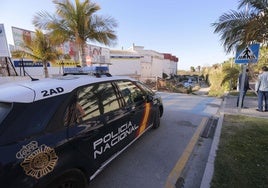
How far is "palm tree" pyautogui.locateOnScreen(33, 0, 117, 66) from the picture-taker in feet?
32.3

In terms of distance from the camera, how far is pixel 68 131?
197 cm

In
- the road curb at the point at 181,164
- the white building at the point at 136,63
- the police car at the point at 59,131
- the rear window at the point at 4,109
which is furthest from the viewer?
the white building at the point at 136,63

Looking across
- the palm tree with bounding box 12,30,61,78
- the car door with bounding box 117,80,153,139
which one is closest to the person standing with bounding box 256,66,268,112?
the car door with bounding box 117,80,153,139

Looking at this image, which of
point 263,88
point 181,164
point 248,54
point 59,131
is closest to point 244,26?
point 248,54

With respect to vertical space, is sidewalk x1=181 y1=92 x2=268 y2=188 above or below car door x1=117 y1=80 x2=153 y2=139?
below

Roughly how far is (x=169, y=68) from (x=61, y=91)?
53521 mm

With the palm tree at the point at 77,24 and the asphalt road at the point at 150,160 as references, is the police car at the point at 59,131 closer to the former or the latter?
the asphalt road at the point at 150,160

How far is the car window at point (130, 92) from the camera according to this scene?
3.28 m

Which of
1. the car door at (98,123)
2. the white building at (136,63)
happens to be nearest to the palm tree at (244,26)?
the car door at (98,123)

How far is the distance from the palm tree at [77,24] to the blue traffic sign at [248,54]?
7689mm

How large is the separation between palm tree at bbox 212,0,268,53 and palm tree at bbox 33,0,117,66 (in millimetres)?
7029

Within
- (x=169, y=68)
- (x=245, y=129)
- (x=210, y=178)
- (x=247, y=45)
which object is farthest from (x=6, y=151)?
(x=169, y=68)

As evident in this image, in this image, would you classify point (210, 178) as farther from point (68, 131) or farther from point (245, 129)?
point (245, 129)

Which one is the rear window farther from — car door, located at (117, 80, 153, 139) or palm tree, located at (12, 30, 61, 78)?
palm tree, located at (12, 30, 61, 78)
